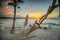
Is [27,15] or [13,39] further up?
[27,15]

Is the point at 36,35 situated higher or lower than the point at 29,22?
lower

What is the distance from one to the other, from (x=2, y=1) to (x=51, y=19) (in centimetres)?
56

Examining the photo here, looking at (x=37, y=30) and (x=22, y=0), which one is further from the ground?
(x=22, y=0)

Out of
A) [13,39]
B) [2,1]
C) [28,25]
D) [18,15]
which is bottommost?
[13,39]

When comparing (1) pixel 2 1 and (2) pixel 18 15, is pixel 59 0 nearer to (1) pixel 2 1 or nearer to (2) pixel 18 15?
(2) pixel 18 15

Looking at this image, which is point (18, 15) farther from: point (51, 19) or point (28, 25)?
point (51, 19)

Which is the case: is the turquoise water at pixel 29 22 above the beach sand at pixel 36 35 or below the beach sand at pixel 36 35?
above

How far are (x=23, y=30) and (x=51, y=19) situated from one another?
1.04 feet

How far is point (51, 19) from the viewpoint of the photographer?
1396mm

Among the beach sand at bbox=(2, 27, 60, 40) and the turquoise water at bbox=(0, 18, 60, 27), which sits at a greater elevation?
the turquoise water at bbox=(0, 18, 60, 27)

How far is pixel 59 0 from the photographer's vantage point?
140 centimetres

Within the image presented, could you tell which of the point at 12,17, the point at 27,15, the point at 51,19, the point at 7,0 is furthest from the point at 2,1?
the point at 51,19

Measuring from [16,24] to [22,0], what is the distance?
0.27m

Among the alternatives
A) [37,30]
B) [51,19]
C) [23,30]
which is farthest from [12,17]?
[51,19]
